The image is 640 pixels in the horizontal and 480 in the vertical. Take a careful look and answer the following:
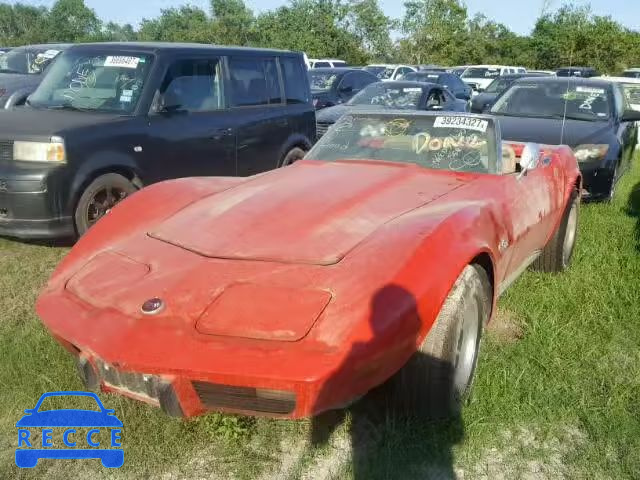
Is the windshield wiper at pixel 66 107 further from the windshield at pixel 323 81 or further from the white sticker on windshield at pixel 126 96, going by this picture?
the windshield at pixel 323 81

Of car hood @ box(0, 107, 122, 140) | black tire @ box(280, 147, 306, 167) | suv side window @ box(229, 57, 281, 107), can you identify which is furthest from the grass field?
black tire @ box(280, 147, 306, 167)

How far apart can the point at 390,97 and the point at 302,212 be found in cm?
836

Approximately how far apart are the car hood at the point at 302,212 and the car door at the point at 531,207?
0.38m

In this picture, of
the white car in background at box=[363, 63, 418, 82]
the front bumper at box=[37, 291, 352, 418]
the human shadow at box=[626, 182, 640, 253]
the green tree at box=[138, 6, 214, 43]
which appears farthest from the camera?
the green tree at box=[138, 6, 214, 43]

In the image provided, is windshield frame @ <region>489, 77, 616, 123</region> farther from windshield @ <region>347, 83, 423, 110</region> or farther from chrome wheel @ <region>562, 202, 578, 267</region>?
windshield @ <region>347, 83, 423, 110</region>

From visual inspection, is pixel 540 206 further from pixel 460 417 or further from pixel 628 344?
pixel 460 417

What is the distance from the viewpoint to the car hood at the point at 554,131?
6.84 meters

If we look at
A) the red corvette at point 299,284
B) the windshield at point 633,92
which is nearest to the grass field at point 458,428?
the red corvette at point 299,284

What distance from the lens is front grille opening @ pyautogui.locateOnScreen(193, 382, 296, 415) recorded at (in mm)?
2213

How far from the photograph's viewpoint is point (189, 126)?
6.09 meters

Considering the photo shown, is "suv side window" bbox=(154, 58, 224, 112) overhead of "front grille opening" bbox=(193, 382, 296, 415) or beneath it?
overhead

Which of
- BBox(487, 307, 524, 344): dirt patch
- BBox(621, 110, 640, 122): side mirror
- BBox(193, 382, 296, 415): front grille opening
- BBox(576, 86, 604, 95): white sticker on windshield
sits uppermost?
BBox(576, 86, 604, 95): white sticker on windshield

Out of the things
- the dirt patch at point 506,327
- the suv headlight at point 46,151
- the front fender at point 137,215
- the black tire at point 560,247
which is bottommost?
the dirt patch at point 506,327

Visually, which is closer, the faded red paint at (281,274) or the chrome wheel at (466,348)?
the faded red paint at (281,274)
